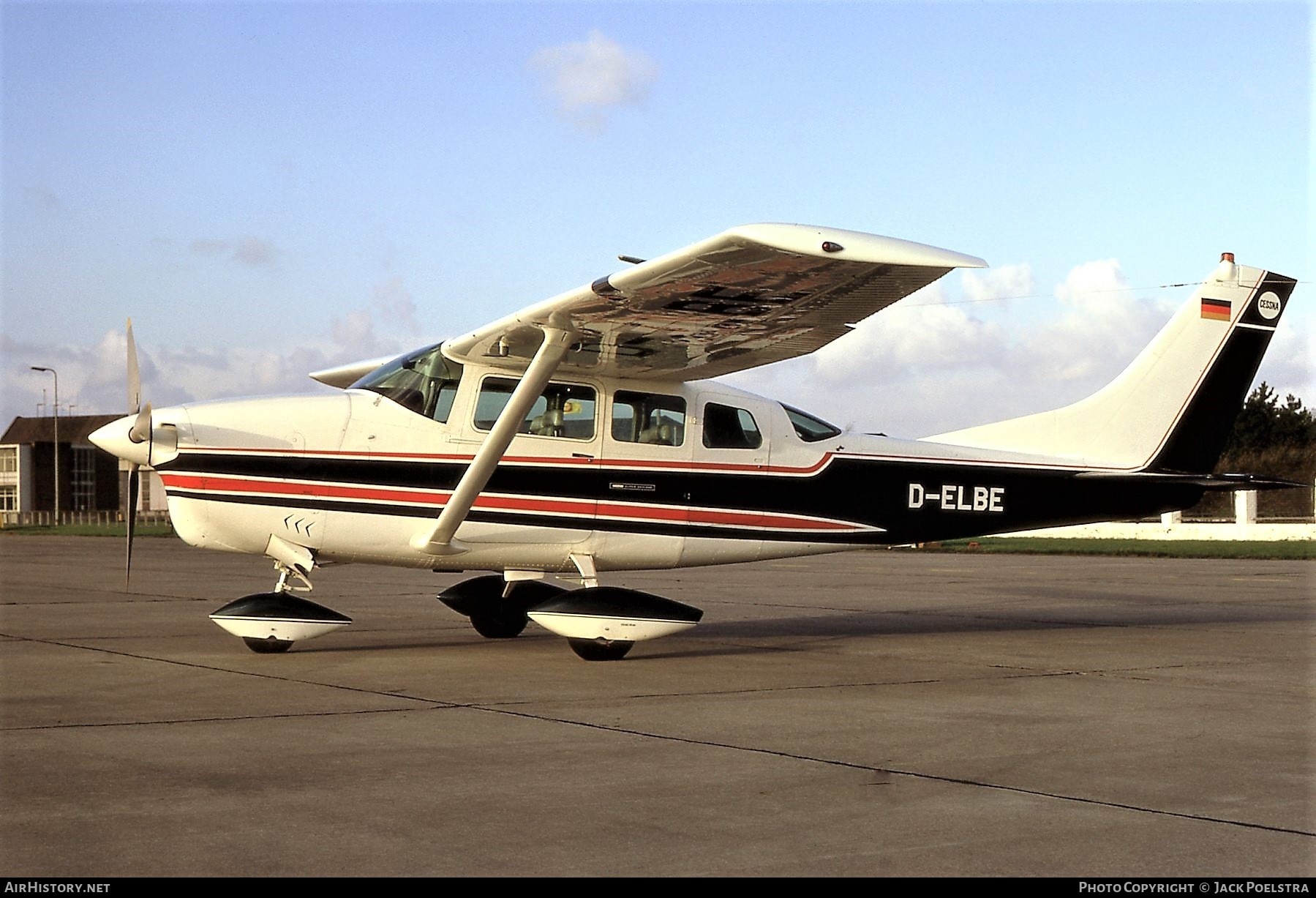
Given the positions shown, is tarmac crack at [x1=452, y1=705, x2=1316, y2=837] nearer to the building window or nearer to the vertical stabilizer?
the vertical stabilizer

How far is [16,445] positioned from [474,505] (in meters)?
101

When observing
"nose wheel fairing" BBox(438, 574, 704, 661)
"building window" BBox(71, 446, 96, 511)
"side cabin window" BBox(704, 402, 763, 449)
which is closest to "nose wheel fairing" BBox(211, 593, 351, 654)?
"nose wheel fairing" BBox(438, 574, 704, 661)

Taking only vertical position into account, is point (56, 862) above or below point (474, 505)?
below

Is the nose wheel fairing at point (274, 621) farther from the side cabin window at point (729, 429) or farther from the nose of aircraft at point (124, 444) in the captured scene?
the side cabin window at point (729, 429)

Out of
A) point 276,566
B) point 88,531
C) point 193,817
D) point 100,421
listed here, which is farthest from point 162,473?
point 100,421

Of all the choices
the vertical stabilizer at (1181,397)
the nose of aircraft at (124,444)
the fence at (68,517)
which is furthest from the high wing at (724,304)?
the fence at (68,517)

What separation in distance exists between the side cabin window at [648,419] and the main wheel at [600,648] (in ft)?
6.08

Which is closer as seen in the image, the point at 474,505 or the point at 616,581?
the point at 474,505

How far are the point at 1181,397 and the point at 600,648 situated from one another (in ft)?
21.8

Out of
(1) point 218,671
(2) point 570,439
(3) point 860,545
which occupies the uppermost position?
(2) point 570,439

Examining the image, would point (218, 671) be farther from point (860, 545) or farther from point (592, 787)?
point (860, 545)

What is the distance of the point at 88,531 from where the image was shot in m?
54.2

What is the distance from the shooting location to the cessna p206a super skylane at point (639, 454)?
971 centimetres

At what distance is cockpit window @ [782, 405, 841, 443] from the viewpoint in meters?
11.7
